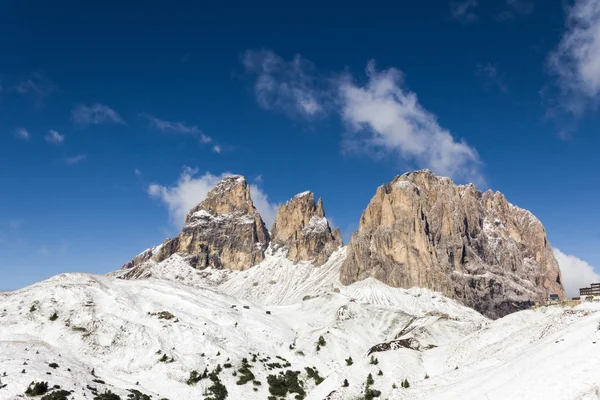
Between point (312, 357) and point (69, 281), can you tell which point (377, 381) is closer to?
point (312, 357)

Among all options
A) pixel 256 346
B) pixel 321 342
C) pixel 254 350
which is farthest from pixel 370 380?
pixel 321 342

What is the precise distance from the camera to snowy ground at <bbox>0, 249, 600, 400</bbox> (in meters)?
25.6

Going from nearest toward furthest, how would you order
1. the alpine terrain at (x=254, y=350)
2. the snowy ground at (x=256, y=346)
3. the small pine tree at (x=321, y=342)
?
the snowy ground at (x=256, y=346) → the alpine terrain at (x=254, y=350) → the small pine tree at (x=321, y=342)

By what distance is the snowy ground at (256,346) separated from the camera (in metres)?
25.6

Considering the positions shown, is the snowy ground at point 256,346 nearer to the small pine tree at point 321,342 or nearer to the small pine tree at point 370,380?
the small pine tree at point 370,380

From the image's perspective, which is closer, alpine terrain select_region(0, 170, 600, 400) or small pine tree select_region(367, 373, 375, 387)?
alpine terrain select_region(0, 170, 600, 400)

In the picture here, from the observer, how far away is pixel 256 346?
221 feet

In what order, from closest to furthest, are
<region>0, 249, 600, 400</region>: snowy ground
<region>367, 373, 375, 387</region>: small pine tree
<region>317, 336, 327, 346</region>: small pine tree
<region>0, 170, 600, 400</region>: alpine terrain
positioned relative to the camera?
1. <region>0, 249, 600, 400</region>: snowy ground
2. <region>0, 170, 600, 400</region>: alpine terrain
3. <region>367, 373, 375, 387</region>: small pine tree
4. <region>317, 336, 327, 346</region>: small pine tree

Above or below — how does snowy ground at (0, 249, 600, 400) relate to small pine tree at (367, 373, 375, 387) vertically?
above

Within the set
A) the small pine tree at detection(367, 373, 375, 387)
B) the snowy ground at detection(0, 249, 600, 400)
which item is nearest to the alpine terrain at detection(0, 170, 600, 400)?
the snowy ground at detection(0, 249, 600, 400)

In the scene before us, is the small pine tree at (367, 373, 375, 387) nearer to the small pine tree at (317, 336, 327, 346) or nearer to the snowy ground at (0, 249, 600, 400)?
the snowy ground at (0, 249, 600, 400)

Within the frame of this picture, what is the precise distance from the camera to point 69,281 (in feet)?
237

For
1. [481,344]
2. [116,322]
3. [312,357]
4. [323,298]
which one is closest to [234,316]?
[312,357]

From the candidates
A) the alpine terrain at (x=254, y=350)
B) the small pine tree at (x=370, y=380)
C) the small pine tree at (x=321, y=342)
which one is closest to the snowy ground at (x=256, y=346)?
the alpine terrain at (x=254, y=350)
